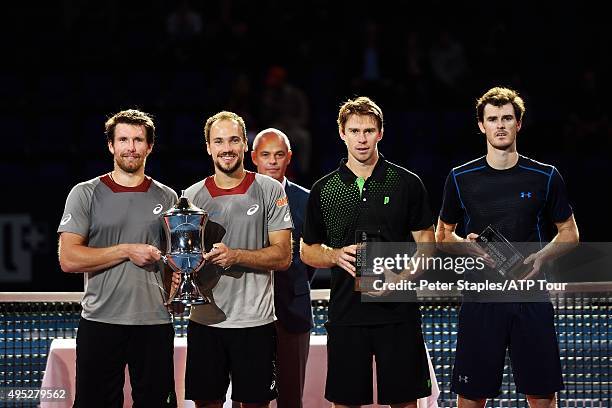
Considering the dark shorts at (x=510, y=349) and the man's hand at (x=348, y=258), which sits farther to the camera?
the dark shorts at (x=510, y=349)

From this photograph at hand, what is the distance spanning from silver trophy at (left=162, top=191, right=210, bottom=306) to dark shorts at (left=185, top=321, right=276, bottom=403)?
0.21 meters

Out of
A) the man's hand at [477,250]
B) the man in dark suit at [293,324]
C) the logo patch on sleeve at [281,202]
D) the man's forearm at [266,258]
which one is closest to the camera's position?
the man's forearm at [266,258]

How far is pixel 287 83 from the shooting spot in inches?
409

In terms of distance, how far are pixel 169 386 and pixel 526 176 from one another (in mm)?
1976

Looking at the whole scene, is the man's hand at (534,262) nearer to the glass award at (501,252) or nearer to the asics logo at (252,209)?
the glass award at (501,252)

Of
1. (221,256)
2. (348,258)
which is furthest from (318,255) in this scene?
(221,256)

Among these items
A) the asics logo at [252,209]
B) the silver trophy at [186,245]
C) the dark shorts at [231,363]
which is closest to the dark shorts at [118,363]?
the dark shorts at [231,363]

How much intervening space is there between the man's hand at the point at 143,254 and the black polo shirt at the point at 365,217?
0.74 meters

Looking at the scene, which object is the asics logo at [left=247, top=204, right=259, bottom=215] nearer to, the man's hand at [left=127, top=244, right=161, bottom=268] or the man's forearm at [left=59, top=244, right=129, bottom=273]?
the man's hand at [left=127, top=244, right=161, bottom=268]

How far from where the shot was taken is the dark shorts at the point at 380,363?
4.54 metres

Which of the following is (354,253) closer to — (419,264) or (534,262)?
(419,264)

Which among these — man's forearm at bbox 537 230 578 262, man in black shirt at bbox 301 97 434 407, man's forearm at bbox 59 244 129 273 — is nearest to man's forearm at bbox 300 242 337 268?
man in black shirt at bbox 301 97 434 407

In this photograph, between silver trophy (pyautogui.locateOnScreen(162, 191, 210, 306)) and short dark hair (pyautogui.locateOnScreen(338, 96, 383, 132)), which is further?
short dark hair (pyautogui.locateOnScreen(338, 96, 383, 132))

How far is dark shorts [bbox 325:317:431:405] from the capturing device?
14.9 feet
